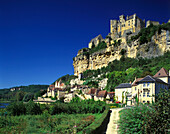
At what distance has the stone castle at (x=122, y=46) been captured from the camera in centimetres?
5141

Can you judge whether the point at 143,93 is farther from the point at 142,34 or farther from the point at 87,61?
the point at 87,61

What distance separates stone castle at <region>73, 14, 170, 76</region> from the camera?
51.4m

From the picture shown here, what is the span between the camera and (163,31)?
50.3 meters

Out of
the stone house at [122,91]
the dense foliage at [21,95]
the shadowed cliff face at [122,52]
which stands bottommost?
the dense foliage at [21,95]

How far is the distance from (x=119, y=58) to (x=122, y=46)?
5.44 m

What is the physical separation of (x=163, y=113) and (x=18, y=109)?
21.7m

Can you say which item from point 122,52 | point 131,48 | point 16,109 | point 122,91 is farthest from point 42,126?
point 122,52

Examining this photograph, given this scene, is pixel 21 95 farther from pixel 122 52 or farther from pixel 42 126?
pixel 42 126

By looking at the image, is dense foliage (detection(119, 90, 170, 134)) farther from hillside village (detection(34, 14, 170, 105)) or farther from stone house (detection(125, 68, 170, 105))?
stone house (detection(125, 68, 170, 105))

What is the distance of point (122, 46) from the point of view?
67250 millimetres

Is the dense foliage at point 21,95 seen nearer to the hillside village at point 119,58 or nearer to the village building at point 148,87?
the hillside village at point 119,58

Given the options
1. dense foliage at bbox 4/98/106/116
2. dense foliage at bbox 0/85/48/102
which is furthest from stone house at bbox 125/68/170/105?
dense foliage at bbox 0/85/48/102

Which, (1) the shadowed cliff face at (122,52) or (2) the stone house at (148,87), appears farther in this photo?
(1) the shadowed cliff face at (122,52)

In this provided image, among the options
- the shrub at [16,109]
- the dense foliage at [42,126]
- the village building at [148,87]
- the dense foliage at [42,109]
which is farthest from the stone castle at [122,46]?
the shrub at [16,109]
